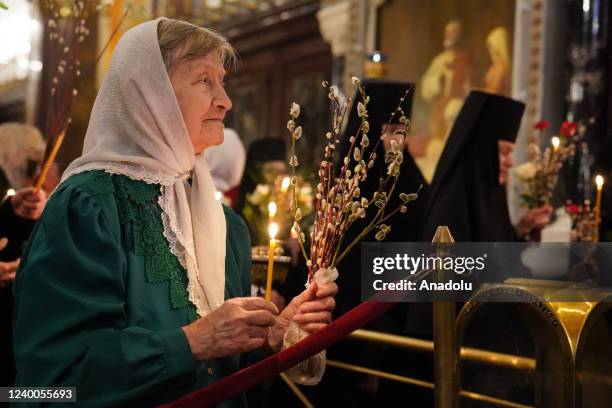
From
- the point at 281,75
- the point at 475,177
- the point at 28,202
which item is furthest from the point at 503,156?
the point at 281,75

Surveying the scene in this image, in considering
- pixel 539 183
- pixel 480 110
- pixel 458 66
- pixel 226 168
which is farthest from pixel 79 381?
pixel 458 66

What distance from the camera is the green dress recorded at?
203 centimetres

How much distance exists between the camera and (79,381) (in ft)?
6.64

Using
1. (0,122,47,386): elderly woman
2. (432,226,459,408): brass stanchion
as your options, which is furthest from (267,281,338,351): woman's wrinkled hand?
(0,122,47,386): elderly woman

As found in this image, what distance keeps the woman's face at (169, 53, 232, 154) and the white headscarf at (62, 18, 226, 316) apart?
0.08m

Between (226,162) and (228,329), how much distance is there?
447 centimetres

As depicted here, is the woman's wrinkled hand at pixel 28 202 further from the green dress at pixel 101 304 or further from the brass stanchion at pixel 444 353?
the brass stanchion at pixel 444 353

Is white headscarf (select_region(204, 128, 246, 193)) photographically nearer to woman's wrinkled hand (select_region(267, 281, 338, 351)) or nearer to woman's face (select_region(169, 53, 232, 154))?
woman's face (select_region(169, 53, 232, 154))

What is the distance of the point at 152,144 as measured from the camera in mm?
2301

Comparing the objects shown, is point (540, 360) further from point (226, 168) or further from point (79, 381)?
point (226, 168)

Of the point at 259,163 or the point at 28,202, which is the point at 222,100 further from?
the point at 259,163

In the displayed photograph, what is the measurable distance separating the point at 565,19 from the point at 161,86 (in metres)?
6.29

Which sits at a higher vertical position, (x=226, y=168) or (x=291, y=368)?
(x=226, y=168)

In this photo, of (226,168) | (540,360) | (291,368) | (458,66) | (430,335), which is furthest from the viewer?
(458,66)
